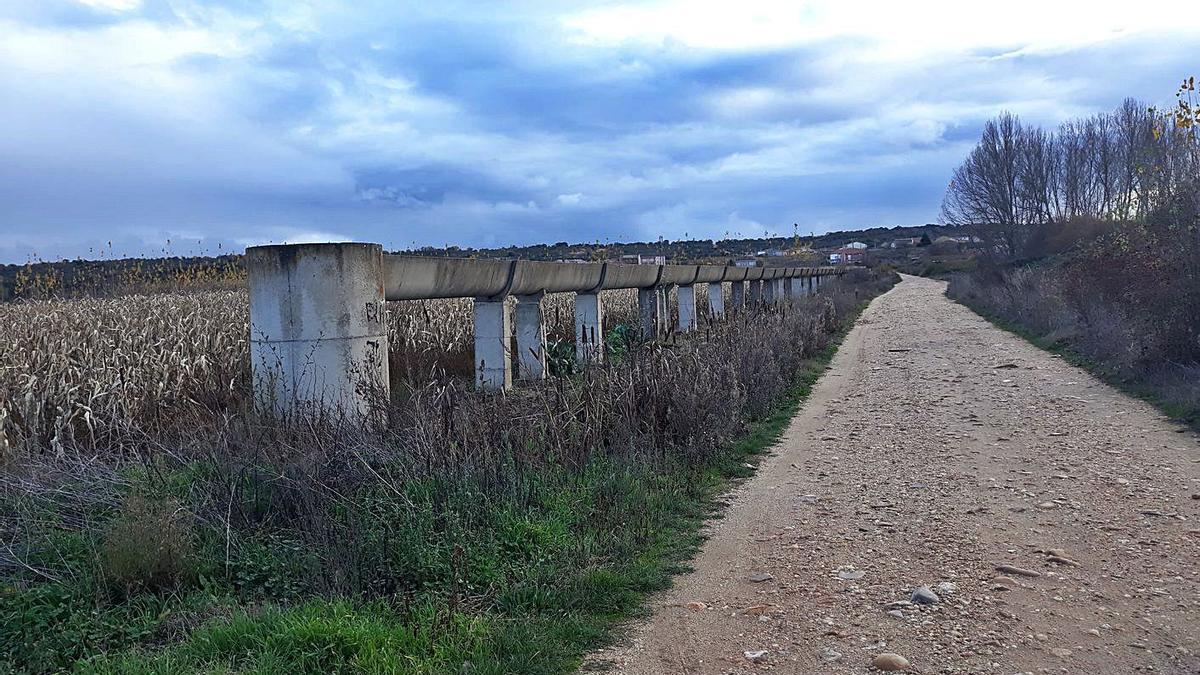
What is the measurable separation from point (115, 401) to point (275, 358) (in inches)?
64.8

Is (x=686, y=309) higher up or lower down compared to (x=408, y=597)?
higher up

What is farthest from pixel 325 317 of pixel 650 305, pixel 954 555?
pixel 650 305

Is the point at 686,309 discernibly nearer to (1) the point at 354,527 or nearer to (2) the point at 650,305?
(2) the point at 650,305

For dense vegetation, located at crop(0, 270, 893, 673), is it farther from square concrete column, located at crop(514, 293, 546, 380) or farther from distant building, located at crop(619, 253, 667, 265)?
distant building, located at crop(619, 253, 667, 265)

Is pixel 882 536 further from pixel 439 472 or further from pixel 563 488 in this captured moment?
pixel 439 472

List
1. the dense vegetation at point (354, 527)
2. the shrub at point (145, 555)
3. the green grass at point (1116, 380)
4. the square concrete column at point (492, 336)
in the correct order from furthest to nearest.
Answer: the square concrete column at point (492, 336), the green grass at point (1116, 380), the shrub at point (145, 555), the dense vegetation at point (354, 527)

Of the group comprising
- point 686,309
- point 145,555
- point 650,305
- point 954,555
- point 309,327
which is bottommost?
point 954,555

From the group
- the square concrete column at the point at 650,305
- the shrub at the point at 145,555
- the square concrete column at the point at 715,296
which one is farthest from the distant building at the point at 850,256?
the shrub at the point at 145,555

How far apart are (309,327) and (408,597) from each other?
3389 millimetres

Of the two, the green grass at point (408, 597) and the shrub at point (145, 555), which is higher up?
the shrub at point (145, 555)

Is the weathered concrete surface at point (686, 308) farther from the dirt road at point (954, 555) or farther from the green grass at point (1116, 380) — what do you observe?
the dirt road at point (954, 555)

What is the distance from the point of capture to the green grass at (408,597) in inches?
168

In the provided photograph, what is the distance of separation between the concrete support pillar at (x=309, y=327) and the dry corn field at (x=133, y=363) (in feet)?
1.58

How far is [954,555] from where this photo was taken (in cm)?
582
